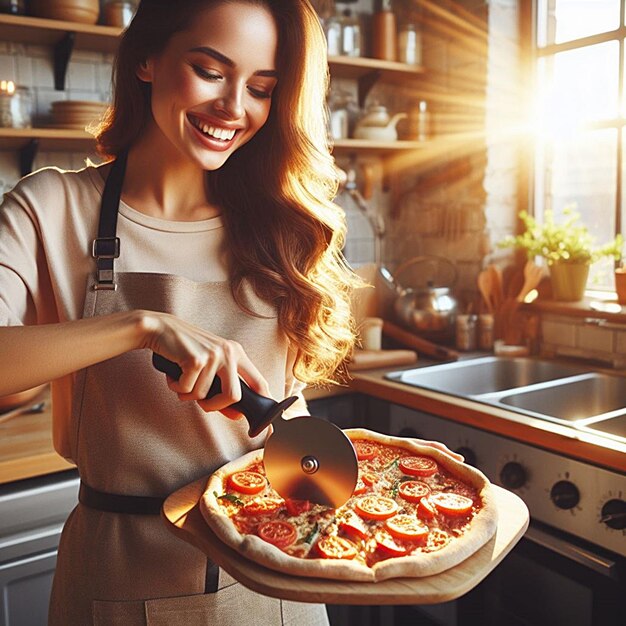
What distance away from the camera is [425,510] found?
4.38ft

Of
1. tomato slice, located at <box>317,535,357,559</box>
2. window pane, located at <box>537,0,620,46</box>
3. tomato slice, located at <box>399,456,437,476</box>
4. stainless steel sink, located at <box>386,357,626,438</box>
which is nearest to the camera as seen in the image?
tomato slice, located at <box>317,535,357,559</box>

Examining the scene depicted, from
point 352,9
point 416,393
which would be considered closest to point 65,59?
point 352,9

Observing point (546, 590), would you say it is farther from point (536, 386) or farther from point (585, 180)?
point (585, 180)

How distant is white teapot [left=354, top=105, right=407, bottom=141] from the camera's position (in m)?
3.16

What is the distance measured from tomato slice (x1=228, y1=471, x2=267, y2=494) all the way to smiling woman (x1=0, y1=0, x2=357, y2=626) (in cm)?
5

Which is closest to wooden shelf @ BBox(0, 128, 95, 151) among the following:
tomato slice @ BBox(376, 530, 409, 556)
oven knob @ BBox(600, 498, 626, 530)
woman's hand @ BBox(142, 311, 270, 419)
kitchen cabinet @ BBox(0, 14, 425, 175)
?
kitchen cabinet @ BBox(0, 14, 425, 175)

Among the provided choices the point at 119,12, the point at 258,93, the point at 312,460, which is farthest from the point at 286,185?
the point at 119,12

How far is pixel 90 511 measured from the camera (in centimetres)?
129

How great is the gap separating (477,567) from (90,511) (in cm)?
67

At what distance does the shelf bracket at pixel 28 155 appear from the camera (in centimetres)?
254

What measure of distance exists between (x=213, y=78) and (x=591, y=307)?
1.91 m

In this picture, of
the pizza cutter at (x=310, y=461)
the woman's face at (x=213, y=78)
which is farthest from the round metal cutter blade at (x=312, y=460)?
the woman's face at (x=213, y=78)

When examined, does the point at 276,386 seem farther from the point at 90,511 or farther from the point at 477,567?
the point at 477,567

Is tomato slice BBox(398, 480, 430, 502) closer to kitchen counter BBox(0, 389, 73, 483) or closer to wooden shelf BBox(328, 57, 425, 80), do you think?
kitchen counter BBox(0, 389, 73, 483)
